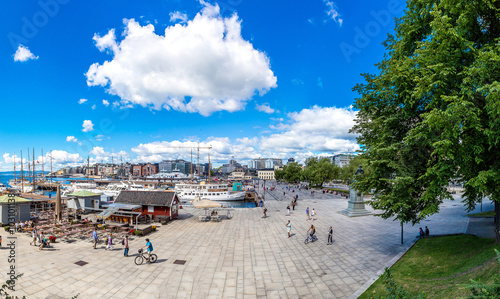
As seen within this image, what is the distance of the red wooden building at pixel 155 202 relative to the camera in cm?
2859

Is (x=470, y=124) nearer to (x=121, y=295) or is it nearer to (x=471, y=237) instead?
(x=471, y=237)

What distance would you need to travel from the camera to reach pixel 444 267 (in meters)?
11.6

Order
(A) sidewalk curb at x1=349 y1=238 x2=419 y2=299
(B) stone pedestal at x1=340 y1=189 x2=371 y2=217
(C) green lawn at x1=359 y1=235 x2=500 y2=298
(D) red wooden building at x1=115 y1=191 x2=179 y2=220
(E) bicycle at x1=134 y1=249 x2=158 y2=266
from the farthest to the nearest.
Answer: (B) stone pedestal at x1=340 y1=189 x2=371 y2=217 < (D) red wooden building at x1=115 y1=191 x2=179 y2=220 < (E) bicycle at x1=134 y1=249 x2=158 y2=266 < (A) sidewalk curb at x1=349 y1=238 x2=419 y2=299 < (C) green lawn at x1=359 y1=235 x2=500 y2=298

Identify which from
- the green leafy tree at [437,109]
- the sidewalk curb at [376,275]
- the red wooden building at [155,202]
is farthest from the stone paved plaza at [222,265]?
the red wooden building at [155,202]

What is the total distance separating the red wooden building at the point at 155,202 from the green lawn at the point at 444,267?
23921 millimetres

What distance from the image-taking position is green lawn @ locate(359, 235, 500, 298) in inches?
363

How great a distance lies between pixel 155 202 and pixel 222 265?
17651mm

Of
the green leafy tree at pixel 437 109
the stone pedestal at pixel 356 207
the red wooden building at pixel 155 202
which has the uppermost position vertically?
the green leafy tree at pixel 437 109

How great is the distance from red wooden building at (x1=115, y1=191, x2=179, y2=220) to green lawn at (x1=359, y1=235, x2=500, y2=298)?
23921 mm

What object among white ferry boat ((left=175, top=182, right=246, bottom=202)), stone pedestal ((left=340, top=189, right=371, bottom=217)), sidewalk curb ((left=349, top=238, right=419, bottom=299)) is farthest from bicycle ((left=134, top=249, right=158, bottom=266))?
white ferry boat ((left=175, top=182, right=246, bottom=202))

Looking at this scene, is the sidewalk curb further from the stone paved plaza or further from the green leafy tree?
the green leafy tree

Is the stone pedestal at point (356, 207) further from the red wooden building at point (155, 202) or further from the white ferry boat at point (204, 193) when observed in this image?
the white ferry boat at point (204, 193)

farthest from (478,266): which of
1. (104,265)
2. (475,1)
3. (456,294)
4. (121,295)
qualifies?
(104,265)

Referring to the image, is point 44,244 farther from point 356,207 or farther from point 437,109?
point 356,207
